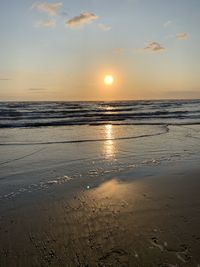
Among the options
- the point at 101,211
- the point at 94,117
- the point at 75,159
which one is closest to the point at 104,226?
the point at 101,211

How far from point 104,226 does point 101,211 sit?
2.20 ft

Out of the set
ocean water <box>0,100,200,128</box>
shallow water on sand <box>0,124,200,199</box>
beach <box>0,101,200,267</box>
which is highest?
beach <box>0,101,200,267</box>

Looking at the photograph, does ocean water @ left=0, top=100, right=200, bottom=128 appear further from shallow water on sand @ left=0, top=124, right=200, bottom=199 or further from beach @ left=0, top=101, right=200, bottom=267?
beach @ left=0, top=101, right=200, bottom=267

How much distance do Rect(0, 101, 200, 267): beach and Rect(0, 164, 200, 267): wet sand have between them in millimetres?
13

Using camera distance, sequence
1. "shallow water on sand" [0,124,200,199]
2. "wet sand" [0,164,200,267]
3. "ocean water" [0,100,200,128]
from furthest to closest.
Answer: "ocean water" [0,100,200,128]
"shallow water on sand" [0,124,200,199]
"wet sand" [0,164,200,267]

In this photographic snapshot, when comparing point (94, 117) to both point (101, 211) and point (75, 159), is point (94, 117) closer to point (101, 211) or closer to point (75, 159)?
point (75, 159)

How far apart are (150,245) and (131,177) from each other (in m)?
3.88

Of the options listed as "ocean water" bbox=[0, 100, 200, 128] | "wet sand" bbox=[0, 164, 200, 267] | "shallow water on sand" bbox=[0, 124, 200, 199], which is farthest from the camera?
"ocean water" bbox=[0, 100, 200, 128]

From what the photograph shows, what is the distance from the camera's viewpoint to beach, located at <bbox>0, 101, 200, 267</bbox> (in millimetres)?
4281

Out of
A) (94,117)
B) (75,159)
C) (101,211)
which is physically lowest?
(94,117)

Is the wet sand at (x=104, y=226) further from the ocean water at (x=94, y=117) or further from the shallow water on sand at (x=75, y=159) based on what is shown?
the ocean water at (x=94, y=117)

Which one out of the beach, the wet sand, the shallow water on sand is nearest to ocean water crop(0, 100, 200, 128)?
the shallow water on sand

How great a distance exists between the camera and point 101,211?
577cm

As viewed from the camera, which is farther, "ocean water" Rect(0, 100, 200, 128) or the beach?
"ocean water" Rect(0, 100, 200, 128)
